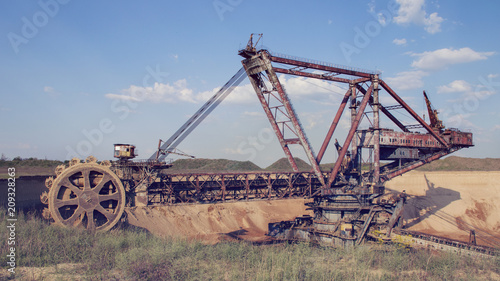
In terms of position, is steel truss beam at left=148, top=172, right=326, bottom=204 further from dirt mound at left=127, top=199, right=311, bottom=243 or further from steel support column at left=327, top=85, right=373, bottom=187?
dirt mound at left=127, top=199, right=311, bottom=243

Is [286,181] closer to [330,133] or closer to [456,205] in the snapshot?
[330,133]

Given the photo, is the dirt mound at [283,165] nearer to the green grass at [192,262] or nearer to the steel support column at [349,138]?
the steel support column at [349,138]

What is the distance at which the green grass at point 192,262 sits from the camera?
42.2 feet

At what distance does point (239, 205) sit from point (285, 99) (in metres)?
16.7

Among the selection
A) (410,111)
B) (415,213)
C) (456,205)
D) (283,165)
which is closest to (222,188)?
(410,111)

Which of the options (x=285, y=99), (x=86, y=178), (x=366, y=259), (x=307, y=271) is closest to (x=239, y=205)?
(x=285, y=99)

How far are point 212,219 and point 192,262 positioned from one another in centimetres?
1937

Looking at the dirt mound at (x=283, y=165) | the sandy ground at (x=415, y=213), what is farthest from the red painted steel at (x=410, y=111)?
the dirt mound at (x=283, y=165)

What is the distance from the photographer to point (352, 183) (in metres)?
30.7

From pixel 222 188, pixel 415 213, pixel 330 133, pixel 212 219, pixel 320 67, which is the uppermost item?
pixel 320 67

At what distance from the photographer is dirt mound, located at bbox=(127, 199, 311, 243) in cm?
2699

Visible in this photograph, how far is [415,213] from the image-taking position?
130 ft

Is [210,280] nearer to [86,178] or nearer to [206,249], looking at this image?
[206,249]

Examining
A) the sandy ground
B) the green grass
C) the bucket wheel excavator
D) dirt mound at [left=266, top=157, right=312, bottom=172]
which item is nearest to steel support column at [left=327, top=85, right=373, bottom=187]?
the bucket wheel excavator
